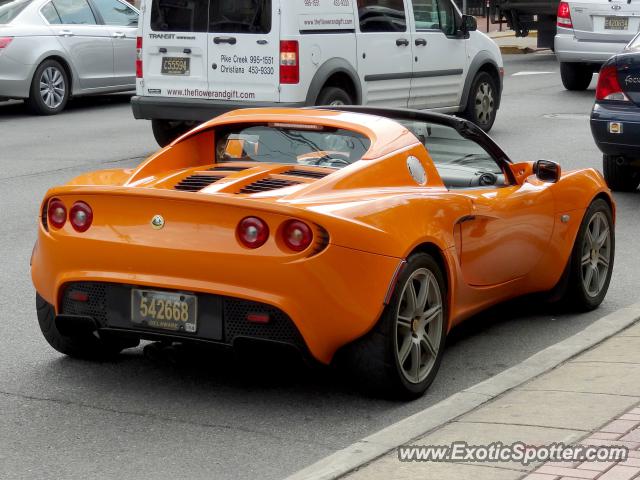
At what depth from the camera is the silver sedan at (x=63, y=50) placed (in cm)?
A: 1786

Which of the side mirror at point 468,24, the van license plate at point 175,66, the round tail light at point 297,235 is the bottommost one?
the round tail light at point 297,235

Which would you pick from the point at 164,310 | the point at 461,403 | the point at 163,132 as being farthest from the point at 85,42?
the point at 461,403

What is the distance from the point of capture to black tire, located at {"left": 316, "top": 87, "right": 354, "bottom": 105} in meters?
13.9

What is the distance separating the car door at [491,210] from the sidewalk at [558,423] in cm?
66

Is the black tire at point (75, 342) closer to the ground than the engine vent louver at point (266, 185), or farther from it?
closer to the ground

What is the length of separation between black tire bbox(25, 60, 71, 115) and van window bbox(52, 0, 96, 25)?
68cm

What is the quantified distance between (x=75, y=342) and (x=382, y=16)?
29.2 feet

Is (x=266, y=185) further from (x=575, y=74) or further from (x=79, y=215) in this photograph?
(x=575, y=74)

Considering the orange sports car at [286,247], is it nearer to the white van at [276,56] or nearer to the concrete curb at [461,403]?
the concrete curb at [461,403]

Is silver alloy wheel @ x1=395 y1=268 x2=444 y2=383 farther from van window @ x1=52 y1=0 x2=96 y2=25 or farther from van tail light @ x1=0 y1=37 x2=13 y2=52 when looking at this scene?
van window @ x1=52 y1=0 x2=96 y2=25

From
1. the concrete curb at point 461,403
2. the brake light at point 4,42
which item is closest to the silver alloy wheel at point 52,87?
the brake light at point 4,42

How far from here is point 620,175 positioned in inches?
486

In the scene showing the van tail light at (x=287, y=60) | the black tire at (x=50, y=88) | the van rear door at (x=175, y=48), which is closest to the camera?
the van tail light at (x=287, y=60)

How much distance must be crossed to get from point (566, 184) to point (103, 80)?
12400 millimetres
